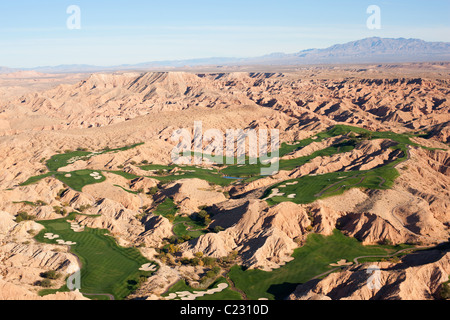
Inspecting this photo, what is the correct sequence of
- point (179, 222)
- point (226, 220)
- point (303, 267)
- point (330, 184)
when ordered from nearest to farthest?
point (303, 267) → point (226, 220) → point (179, 222) → point (330, 184)

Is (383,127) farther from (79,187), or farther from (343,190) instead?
(79,187)

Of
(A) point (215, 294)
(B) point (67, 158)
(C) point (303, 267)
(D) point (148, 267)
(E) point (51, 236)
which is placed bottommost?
(A) point (215, 294)

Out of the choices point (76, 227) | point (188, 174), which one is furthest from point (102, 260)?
point (188, 174)

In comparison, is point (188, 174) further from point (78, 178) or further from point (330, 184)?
point (330, 184)

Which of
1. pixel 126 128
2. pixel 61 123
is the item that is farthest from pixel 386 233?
pixel 61 123

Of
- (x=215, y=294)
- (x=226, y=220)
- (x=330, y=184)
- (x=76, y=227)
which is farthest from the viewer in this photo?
(x=330, y=184)

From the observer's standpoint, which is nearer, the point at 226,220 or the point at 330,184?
the point at 226,220

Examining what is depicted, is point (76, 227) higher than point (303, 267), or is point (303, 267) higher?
point (76, 227)

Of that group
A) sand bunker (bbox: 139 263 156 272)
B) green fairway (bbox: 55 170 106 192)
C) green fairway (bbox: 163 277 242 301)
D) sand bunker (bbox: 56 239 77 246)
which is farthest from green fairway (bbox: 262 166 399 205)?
green fairway (bbox: 55 170 106 192)

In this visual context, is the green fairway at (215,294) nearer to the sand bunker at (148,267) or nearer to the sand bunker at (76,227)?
the sand bunker at (148,267)
